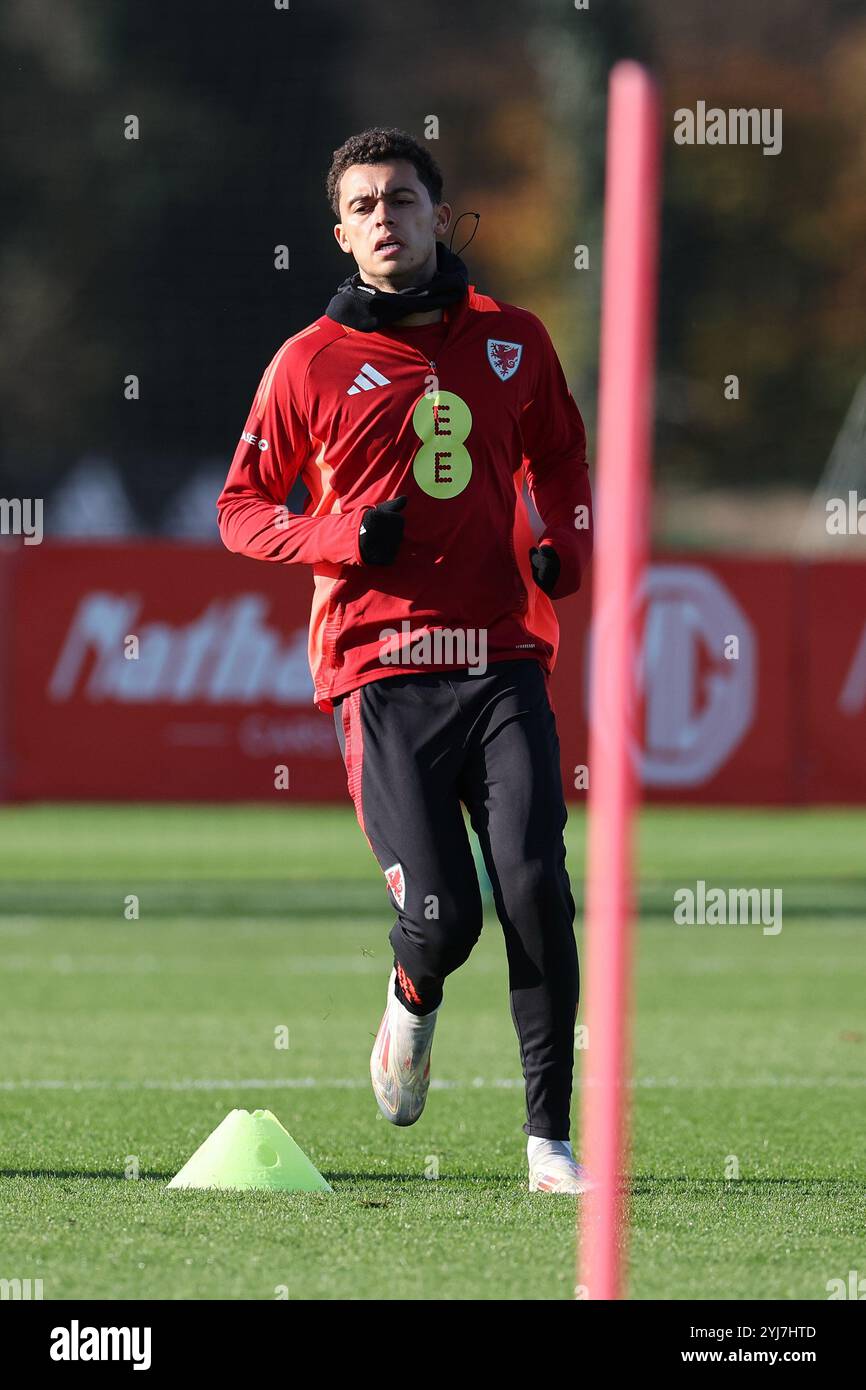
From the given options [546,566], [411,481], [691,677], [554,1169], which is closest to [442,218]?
[411,481]

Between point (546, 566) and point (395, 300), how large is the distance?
2.43ft

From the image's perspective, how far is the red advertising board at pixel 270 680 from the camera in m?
20.9

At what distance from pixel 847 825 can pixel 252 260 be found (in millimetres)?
32295

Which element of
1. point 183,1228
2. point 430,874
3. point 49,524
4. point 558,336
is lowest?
point 183,1228

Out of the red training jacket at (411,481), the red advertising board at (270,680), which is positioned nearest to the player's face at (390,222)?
the red training jacket at (411,481)

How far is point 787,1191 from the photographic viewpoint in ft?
20.3

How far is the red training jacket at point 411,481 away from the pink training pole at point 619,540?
2084 mm

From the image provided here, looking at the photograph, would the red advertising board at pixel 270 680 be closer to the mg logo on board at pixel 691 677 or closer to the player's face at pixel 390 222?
the mg logo on board at pixel 691 677

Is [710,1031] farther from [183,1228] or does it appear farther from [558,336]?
[558,336]

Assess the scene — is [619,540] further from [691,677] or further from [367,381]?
[691,677]

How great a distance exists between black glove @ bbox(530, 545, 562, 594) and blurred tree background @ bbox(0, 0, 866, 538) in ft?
126

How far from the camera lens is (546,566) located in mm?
6031

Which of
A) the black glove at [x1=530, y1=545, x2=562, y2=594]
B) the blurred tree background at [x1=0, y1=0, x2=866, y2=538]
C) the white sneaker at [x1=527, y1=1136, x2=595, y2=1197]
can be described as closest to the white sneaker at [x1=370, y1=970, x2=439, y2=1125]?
the white sneaker at [x1=527, y1=1136, x2=595, y2=1197]

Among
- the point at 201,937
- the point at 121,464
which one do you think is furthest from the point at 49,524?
the point at 201,937
